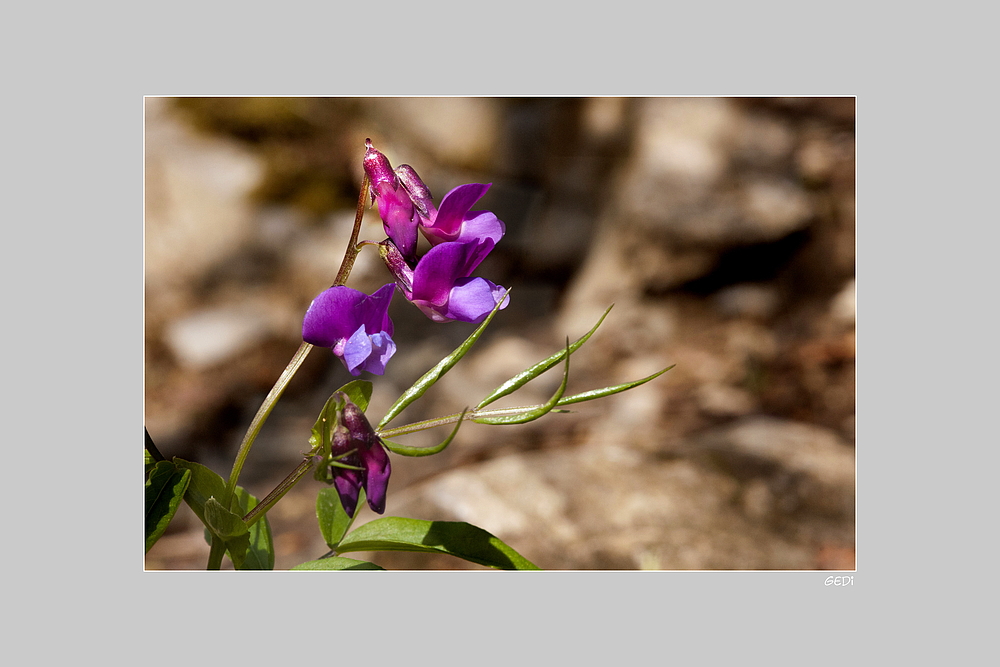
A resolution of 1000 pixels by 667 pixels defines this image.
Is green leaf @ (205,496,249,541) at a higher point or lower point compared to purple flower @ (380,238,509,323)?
lower

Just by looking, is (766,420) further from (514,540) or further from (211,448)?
(211,448)

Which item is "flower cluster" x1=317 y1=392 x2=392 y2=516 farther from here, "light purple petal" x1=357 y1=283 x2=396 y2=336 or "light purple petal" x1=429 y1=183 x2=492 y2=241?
"light purple petal" x1=429 y1=183 x2=492 y2=241

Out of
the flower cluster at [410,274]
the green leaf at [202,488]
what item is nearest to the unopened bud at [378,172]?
the flower cluster at [410,274]

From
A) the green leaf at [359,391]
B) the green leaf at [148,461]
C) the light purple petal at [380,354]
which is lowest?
the green leaf at [148,461]

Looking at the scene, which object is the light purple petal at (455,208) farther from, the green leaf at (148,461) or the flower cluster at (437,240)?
the green leaf at (148,461)

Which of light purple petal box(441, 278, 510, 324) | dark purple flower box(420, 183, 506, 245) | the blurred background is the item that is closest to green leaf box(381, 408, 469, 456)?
light purple petal box(441, 278, 510, 324)

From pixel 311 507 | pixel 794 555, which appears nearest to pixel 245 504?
pixel 311 507
